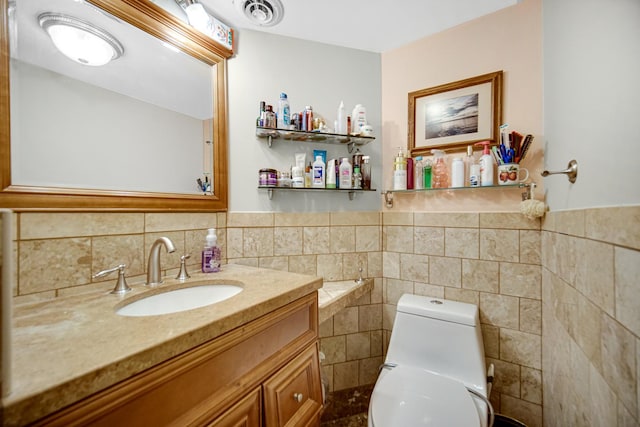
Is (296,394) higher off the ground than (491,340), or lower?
higher

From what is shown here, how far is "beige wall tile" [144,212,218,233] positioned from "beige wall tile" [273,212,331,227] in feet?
1.17

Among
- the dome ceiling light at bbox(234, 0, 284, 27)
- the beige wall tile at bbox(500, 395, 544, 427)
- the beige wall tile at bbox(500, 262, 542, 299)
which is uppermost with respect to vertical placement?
the dome ceiling light at bbox(234, 0, 284, 27)

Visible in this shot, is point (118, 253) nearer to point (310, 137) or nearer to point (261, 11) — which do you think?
point (310, 137)

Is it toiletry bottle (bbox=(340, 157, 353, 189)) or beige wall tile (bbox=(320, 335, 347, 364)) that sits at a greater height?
toiletry bottle (bbox=(340, 157, 353, 189))

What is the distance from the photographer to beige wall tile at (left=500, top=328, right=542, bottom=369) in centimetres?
130

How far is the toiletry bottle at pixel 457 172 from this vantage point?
4.69ft

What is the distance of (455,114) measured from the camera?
1.50 m

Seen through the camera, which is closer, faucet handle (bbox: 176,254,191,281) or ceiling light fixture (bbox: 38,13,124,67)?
ceiling light fixture (bbox: 38,13,124,67)

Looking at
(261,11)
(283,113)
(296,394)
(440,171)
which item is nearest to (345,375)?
(296,394)

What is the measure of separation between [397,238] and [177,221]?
1301 millimetres

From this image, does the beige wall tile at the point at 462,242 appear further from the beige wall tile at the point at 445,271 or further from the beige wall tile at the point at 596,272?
the beige wall tile at the point at 596,272

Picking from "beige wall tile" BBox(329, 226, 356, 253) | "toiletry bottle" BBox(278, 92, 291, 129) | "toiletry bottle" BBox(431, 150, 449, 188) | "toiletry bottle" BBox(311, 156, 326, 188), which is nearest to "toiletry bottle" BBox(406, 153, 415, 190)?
"toiletry bottle" BBox(431, 150, 449, 188)

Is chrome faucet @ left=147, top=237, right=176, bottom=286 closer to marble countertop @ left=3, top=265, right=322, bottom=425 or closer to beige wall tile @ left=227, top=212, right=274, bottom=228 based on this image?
marble countertop @ left=3, top=265, right=322, bottom=425

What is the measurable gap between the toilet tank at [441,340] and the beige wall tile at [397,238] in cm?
34
